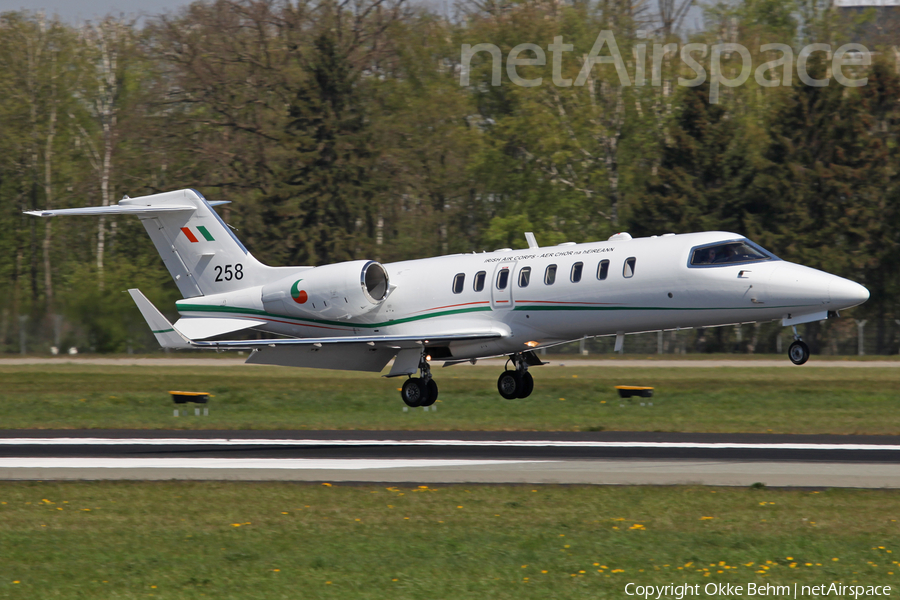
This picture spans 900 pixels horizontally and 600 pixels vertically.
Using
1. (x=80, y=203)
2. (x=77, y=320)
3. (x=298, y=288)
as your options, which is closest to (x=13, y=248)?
(x=80, y=203)

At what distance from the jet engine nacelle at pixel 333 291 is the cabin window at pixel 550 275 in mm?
3711

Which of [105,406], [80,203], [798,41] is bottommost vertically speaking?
[105,406]

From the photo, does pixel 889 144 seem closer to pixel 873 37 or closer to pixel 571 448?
pixel 873 37

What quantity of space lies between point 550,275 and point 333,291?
4692mm

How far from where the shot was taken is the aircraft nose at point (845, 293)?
1759 cm

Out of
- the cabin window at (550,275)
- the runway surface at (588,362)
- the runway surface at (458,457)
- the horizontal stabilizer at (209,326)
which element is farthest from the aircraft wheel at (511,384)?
the runway surface at (588,362)

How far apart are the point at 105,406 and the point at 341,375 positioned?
8931mm

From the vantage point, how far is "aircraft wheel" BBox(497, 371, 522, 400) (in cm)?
2212

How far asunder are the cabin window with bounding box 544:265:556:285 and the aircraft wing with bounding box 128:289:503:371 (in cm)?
141

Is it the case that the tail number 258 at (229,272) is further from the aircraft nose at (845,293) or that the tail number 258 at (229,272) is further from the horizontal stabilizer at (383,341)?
the aircraft nose at (845,293)

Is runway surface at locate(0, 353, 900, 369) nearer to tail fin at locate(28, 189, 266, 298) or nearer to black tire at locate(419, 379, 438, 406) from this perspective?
tail fin at locate(28, 189, 266, 298)

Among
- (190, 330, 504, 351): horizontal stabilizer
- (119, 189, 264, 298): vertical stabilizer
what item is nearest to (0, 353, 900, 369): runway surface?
(119, 189, 264, 298): vertical stabilizer

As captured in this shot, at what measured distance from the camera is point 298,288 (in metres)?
22.8

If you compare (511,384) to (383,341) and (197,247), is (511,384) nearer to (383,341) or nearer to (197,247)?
(383,341)
